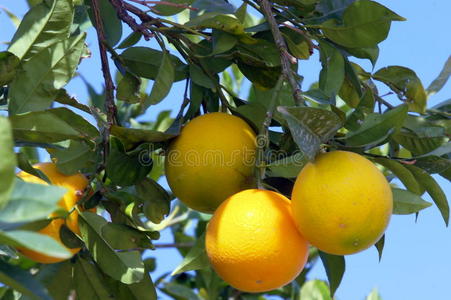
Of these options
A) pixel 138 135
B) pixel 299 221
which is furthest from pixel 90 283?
pixel 299 221

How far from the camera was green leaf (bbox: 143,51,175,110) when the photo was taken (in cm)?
145

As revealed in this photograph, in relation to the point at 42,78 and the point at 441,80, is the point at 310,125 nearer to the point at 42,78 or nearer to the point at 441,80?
the point at 42,78

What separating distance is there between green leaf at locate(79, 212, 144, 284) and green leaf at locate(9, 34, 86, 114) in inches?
9.7

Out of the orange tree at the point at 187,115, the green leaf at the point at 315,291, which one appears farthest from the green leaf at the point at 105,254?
the green leaf at the point at 315,291

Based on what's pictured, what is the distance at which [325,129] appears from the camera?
122 centimetres

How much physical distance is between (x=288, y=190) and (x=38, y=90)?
52 centimetres

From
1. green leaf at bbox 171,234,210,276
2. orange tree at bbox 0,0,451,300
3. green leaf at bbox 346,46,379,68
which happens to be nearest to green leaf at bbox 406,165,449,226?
orange tree at bbox 0,0,451,300

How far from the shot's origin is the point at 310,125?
3.94 feet

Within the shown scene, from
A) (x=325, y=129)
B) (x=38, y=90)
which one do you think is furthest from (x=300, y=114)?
(x=38, y=90)

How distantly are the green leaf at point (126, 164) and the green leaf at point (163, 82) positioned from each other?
9 cm

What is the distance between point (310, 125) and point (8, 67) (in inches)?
21.4

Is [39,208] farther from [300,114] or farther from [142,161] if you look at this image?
[142,161]

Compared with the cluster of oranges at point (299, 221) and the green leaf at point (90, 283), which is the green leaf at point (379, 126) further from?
the green leaf at point (90, 283)

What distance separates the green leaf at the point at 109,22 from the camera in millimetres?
1762
